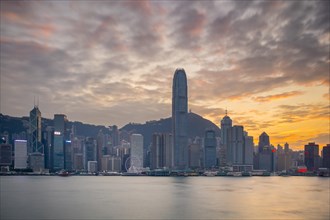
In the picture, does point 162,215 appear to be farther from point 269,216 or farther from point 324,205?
point 324,205

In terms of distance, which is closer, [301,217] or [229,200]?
[301,217]

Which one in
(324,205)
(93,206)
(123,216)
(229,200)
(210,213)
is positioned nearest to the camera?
(123,216)

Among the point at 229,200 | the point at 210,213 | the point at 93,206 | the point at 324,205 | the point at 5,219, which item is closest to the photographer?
the point at 5,219

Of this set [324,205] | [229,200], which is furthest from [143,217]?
[324,205]

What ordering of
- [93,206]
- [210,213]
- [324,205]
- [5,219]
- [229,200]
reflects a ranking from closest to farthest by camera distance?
[5,219]
[210,213]
[93,206]
[324,205]
[229,200]

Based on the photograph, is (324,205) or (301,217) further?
(324,205)

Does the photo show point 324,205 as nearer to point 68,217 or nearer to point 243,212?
point 243,212

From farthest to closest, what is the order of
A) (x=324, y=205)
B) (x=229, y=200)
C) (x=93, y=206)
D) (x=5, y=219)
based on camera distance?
1. (x=229, y=200)
2. (x=324, y=205)
3. (x=93, y=206)
4. (x=5, y=219)

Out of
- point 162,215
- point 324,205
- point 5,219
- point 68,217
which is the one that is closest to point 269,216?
point 162,215
